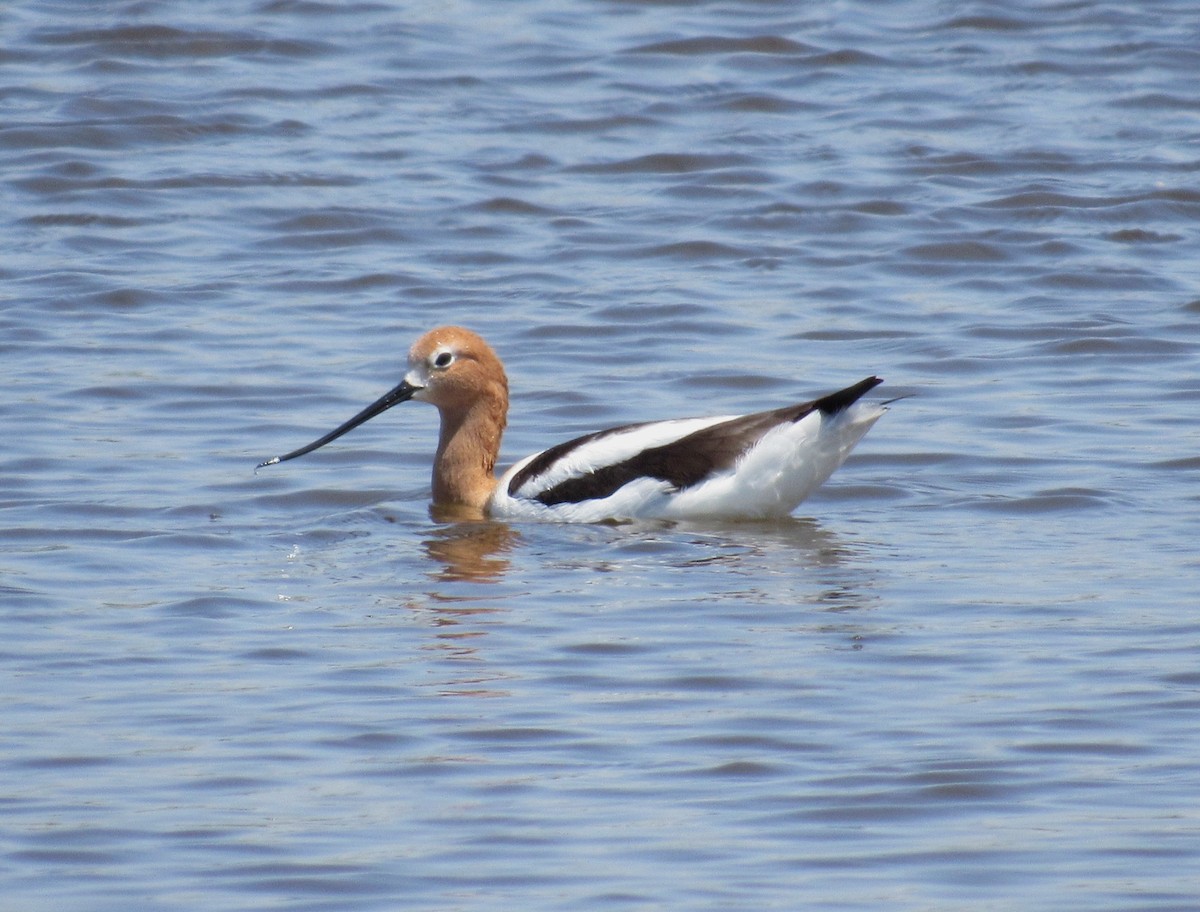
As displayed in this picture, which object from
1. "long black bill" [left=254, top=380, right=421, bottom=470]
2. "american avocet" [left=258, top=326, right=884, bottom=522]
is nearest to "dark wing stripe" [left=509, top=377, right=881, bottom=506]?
"american avocet" [left=258, top=326, right=884, bottom=522]

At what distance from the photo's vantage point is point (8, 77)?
16328mm

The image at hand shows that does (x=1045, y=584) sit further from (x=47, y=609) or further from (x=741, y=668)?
(x=47, y=609)

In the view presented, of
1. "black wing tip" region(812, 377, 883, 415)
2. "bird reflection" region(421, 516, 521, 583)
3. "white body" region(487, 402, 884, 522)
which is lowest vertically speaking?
"bird reflection" region(421, 516, 521, 583)

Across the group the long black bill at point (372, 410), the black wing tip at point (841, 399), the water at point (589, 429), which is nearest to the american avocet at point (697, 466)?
the black wing tip at point (841, 399)

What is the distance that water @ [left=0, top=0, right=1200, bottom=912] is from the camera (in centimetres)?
528

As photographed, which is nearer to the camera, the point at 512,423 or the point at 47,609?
the point at 47,609

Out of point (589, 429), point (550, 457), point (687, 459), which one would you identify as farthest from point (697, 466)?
point (589, 429)

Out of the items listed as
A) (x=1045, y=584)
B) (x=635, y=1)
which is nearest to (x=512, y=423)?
(x=1045, y=584)

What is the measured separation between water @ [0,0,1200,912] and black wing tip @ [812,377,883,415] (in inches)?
18.9

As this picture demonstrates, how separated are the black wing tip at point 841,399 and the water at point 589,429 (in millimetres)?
480

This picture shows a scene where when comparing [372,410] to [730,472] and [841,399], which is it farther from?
[841,399]

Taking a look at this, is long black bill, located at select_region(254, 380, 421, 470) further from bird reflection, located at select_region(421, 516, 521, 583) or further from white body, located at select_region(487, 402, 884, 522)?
white body, located at select_region(487, 402, 884, 522)

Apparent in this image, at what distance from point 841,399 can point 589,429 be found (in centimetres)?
195

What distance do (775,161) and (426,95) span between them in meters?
2.79
